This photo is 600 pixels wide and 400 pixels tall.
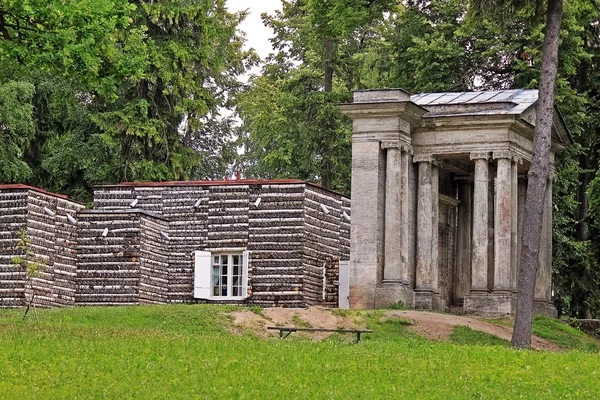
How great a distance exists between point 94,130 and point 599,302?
69.1ft

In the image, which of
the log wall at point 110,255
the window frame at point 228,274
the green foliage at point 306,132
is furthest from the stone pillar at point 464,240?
the green foliage at point 306,132

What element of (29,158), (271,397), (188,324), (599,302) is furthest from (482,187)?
(29,158)

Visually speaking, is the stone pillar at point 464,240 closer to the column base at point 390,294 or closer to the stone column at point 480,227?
the stone column at point 480,227

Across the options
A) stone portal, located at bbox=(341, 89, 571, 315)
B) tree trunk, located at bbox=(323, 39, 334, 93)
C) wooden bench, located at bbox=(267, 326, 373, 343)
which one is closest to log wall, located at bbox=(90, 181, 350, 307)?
stone portal, located at bbox=(341, 89, 571, 315)

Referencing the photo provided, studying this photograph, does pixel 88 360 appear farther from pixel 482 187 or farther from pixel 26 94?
pixel 26 94

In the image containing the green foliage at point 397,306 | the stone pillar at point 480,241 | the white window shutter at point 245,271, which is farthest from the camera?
the white window shutter at point 245,271

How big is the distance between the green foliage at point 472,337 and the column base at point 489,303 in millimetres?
4380

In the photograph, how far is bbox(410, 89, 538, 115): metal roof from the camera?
40.2m

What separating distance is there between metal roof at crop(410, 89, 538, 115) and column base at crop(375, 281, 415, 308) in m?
5.20

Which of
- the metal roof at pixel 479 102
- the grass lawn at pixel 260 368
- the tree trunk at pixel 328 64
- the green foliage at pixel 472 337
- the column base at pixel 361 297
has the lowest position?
the grass lawn at pixel 260 368

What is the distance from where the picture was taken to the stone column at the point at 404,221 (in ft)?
130

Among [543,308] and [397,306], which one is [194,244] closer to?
[397,306]

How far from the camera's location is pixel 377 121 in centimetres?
3959

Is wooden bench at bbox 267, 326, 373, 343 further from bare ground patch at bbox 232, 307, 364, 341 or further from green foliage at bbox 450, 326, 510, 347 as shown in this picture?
green foliage at bbox 450, 326, 510, 347
